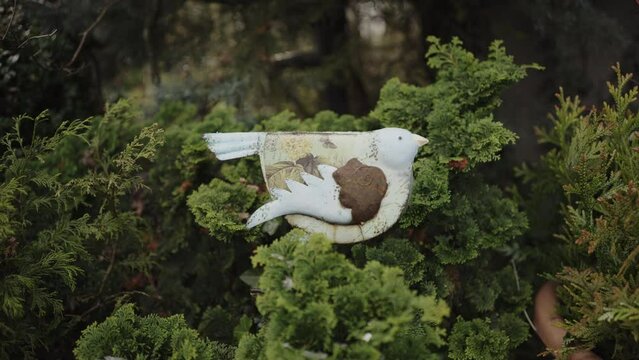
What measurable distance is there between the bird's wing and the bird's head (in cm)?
13

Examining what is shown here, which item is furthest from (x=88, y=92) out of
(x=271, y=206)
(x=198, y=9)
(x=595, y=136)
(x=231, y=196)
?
(x=595, y=136)

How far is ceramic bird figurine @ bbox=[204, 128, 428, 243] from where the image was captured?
1481 mm

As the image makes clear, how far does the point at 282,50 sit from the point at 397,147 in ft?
4.51

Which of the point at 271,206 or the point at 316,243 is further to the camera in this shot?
the point at 271,206

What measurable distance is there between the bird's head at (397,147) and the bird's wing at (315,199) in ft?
0.44

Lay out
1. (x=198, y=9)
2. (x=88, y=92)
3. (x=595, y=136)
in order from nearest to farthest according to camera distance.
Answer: (x=595, y=136)
(x=88, y=92)
(x=198, y=9)

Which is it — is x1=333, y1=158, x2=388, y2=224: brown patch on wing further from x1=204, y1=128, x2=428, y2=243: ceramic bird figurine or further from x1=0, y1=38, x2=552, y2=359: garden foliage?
x1=0, y1=38, x2=552, y2=359: garden foliage

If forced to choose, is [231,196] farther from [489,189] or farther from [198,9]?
[198,9]

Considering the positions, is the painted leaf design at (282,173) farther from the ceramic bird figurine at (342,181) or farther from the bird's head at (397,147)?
the bird's head at (397,147)

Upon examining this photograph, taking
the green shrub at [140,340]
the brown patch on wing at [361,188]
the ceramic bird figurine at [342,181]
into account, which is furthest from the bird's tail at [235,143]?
the green shrub at [140,340]

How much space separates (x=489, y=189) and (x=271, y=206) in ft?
2.36

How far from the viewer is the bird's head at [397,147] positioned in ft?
4.85

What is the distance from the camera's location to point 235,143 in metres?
1.60

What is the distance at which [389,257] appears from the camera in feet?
5.11
